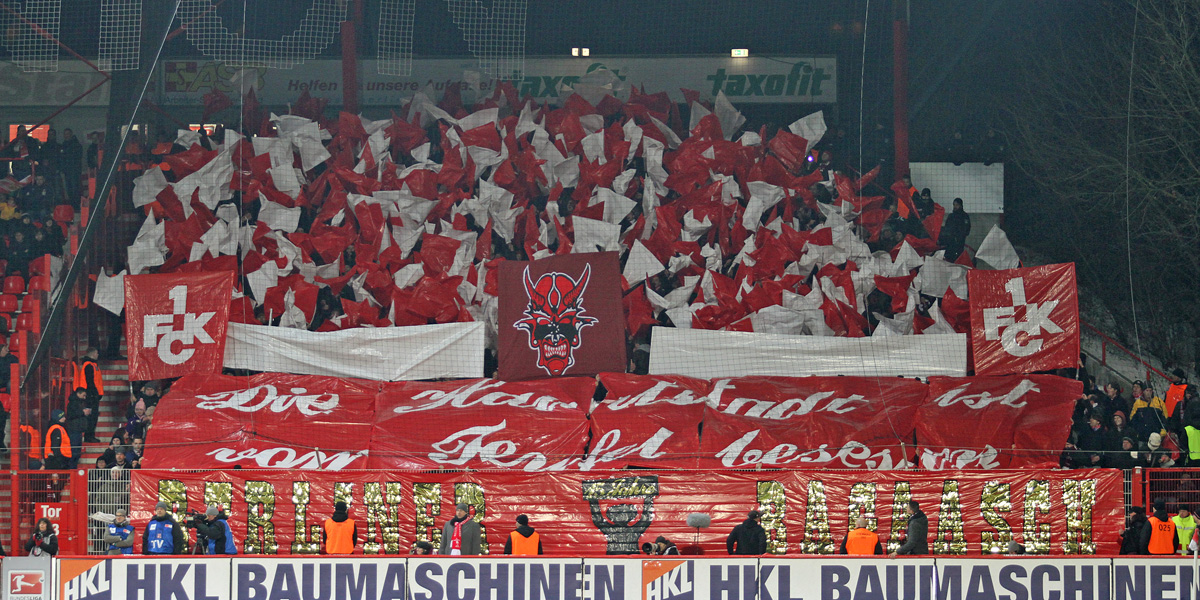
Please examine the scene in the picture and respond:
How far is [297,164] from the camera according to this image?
19562 mm

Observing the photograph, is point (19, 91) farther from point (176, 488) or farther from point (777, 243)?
point (777, 243)

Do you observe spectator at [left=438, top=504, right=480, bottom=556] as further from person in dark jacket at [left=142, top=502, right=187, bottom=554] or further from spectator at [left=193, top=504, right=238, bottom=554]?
person in dark jacket at [left=142, top=502, right=187, bottom=554]

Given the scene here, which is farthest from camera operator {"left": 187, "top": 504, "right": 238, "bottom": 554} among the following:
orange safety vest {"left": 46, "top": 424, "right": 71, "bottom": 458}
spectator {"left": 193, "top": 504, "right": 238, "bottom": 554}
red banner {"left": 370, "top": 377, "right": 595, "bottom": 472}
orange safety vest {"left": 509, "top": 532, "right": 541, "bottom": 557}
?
orange safety vest {"left": 46, "top": 424, "right": 71, "bottom": 458}

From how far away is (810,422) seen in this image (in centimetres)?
1593

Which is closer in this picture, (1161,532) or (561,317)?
(1161,532)

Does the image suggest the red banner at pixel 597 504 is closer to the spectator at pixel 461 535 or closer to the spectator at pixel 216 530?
the spectator at pixel 461 535

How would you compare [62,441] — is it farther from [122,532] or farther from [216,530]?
[216,530]

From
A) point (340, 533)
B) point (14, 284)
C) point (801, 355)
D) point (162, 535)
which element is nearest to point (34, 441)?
point (14, 284)

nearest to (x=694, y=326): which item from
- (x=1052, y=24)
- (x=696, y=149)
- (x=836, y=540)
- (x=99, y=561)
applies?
(x=696, y=149)

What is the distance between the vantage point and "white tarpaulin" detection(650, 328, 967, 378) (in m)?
16.8

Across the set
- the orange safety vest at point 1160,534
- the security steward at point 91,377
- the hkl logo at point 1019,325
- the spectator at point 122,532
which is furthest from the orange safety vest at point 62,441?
the orange safety vest at point 1160,534

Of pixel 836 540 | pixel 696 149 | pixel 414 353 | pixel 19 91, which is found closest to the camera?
pixel 836 540

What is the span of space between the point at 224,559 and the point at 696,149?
1129cm

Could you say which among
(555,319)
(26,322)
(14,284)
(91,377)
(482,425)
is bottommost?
(482,425)
